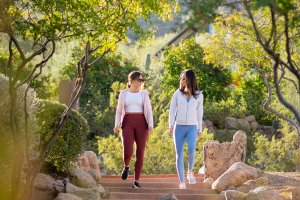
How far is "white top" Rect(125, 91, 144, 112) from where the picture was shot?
1423cm

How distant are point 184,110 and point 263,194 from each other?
1.80m

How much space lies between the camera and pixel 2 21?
37.0 feet

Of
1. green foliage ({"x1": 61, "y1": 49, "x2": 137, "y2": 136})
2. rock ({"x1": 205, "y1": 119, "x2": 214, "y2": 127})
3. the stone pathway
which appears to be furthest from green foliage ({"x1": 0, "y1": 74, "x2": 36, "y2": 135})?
rock ({"x1": 205, "y1": 119, "x2": 214, "y2": 127})

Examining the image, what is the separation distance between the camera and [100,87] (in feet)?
89.3

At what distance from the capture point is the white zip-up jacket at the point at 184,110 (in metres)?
14.0

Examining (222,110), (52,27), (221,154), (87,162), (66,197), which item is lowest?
(66,197)

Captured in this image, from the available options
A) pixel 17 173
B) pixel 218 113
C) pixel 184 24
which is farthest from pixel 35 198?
pixel 218 113

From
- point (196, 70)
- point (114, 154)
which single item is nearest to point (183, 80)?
point (114, 154)

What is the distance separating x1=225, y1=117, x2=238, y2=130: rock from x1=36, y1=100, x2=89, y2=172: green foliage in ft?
36.2

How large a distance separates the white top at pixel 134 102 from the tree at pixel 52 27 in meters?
1.39

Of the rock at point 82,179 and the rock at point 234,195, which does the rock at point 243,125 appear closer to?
the rock at point 82,179

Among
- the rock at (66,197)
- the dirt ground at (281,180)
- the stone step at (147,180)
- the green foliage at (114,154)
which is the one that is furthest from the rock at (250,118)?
the rock at (66,197)

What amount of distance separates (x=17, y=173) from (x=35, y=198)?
88.3 inches

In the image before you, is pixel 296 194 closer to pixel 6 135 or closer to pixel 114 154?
pixel 6 135
